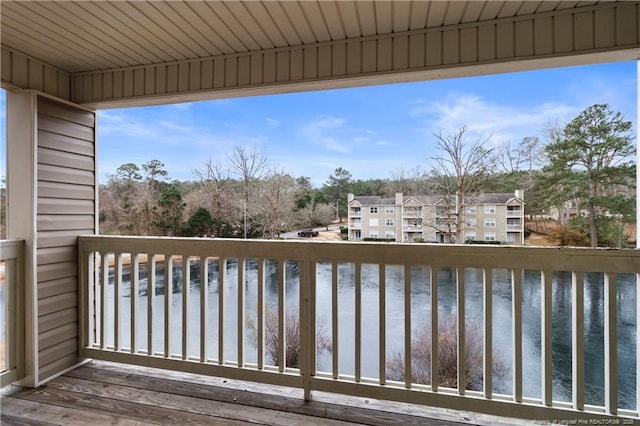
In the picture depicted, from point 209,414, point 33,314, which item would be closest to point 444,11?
point 209,414

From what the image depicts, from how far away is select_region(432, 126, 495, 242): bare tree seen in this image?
195cm

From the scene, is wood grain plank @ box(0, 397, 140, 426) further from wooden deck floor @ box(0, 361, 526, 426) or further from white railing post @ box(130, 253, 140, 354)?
white railing post @ box(130, 253, 140, 354)

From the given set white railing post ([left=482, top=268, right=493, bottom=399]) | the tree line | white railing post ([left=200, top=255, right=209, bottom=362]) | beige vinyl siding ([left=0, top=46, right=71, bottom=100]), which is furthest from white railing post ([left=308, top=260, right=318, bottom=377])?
beige vinyl siding ([left=0, top=46, right=71, bottom=100])

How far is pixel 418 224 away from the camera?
203 cm

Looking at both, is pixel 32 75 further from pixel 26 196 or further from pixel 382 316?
pixel 382 316

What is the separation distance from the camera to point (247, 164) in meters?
2.32

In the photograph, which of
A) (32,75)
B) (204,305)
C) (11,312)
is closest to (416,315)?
(204,305)

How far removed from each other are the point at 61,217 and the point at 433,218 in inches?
106

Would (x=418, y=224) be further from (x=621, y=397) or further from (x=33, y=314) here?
(x=33, y=314)

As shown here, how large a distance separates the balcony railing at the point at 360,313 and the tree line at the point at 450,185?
17 cm

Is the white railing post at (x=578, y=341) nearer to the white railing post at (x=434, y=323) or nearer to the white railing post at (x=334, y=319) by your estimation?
the white railing post at (x=434, y=323)

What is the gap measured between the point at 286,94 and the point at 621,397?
2.69m

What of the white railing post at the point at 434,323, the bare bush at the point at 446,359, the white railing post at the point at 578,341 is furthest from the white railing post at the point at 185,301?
the white railing post at the point at 578,341

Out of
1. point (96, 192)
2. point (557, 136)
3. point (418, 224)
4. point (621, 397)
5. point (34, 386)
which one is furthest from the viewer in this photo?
point (96, 192)
